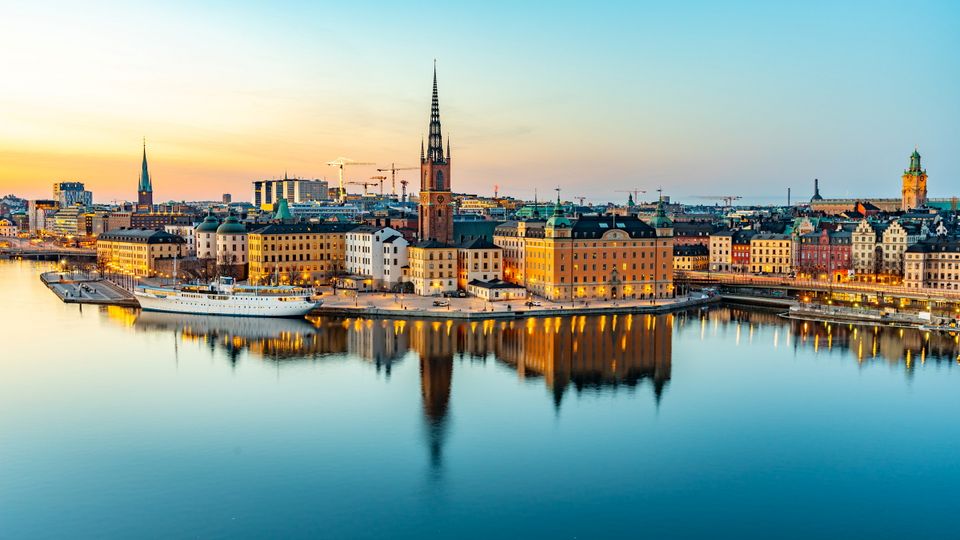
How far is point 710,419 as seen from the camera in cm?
2600

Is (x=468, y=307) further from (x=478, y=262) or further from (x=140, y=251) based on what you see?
(x=140, y=251)

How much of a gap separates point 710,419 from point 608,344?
11.2 meters

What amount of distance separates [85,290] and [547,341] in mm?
32862

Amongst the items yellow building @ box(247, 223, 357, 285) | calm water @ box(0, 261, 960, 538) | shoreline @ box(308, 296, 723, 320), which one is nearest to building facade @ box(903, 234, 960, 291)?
calm water @ box(0, 261, 960, 538)

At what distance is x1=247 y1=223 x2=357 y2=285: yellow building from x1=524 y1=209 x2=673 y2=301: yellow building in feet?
45.4

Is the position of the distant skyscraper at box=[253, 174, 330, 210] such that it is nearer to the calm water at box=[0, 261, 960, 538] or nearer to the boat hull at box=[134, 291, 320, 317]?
the boat hull at box=[134, 291, 320, 317]

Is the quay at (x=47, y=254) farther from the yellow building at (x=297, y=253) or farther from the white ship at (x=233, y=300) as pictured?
the white ship at (x=233, y=300)

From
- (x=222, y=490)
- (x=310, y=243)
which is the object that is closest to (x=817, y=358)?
(x=222, y=490)

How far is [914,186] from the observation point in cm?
11162

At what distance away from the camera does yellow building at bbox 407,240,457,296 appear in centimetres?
5194

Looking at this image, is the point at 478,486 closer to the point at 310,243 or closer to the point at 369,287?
the point at 369,287

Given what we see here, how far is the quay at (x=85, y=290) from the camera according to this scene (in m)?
51.1

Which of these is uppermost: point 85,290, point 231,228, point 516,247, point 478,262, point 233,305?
point 231,228

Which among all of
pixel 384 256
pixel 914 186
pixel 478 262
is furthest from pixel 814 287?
pixel 914 186
